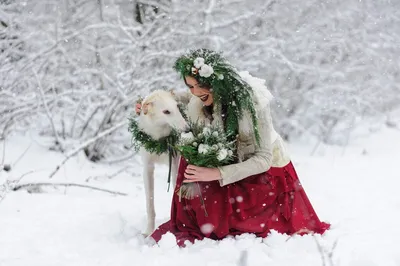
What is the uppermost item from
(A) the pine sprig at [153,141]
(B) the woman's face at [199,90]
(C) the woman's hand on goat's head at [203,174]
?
(B) the woman's face at [199,90]

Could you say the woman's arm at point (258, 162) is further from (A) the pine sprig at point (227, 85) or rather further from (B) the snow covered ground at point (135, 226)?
(B) the snow covered ground at point (135, 226)

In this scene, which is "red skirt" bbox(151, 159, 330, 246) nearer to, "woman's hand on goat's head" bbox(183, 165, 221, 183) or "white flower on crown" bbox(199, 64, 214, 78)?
"woman's hand on goat's head" bbox(183, 165, 221, 183)

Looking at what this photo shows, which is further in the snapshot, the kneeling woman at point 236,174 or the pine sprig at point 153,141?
the pine sprig at point 153,141

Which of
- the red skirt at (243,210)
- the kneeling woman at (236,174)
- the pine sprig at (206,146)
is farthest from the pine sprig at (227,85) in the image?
the red skirt at (243,210)

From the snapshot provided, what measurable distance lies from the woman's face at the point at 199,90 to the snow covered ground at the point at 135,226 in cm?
96

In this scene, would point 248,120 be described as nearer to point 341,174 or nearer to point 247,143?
point 247,143

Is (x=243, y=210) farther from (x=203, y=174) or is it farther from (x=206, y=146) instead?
(x=206, y=146)

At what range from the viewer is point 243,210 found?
347 cm

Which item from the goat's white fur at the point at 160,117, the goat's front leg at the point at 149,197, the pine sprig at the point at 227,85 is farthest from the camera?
the goat's front leg at the point at 149,197

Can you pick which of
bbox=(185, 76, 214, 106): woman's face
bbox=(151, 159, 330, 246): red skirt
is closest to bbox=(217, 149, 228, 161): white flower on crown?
bbox=(151, 159, 330, 246): red skirt

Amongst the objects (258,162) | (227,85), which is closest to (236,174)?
(258,162)

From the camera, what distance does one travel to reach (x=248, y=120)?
3.39 m

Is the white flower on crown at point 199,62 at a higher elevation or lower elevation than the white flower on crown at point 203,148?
higher

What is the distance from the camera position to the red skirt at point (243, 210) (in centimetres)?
343
